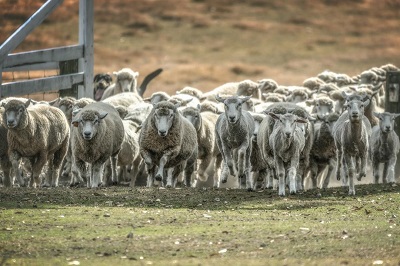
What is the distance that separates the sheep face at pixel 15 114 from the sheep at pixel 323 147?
5.49 metres

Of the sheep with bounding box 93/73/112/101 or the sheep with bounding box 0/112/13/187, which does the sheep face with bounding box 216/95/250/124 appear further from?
→ the sheep with bounding box 93/73/112/101

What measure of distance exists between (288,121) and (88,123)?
3450 millimetres

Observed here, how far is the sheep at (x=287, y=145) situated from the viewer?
18.6 meters

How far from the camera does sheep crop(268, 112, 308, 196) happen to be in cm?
1864

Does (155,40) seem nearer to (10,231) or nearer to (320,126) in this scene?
(320,126)

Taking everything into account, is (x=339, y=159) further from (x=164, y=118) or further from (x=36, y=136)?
(x=36, y=136)

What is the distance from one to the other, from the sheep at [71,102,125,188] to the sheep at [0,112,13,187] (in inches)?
45.8

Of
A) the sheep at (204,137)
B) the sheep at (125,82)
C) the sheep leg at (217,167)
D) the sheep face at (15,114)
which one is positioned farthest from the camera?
A: the sheep at (125,82)

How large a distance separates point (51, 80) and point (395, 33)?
49.7m

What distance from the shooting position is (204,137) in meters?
23.1

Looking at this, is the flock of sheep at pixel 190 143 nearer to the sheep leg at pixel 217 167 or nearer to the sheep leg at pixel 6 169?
the sheep leg at pixel 6 169

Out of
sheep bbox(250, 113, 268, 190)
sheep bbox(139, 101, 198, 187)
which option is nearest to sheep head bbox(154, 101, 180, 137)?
sheep bbox(139, 101, 198, 187)

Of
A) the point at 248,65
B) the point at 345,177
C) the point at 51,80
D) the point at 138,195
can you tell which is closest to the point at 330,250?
the point at 138,195

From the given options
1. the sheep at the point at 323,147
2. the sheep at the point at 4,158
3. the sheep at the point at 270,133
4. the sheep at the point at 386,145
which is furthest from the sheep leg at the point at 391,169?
the sheep at the point at 4,158
